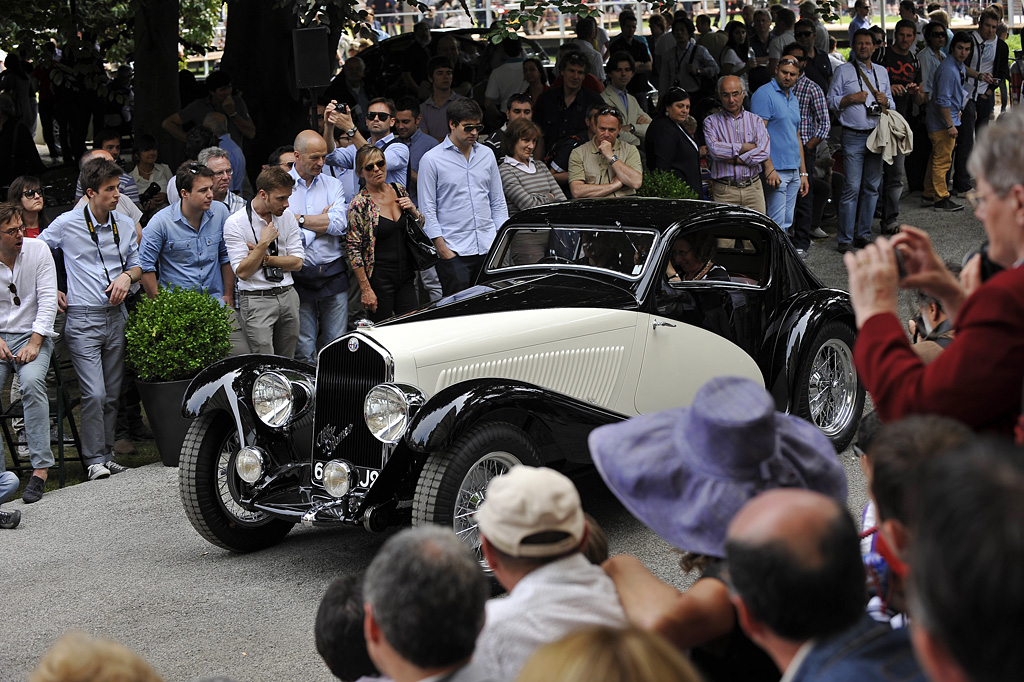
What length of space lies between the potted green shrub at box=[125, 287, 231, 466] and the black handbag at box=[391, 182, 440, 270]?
1400 millimetres

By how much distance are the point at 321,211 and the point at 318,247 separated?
0.30 metres

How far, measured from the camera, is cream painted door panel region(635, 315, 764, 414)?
5.98m

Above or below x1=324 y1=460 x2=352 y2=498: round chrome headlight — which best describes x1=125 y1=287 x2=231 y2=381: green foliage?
above

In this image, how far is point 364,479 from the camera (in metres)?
5.17

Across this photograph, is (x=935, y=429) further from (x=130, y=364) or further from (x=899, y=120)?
(x=899, y=120)

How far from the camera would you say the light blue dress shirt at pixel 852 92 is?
1154cm

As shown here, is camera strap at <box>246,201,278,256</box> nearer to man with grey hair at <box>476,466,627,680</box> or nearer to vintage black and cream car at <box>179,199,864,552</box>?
vintage black and cream car at <box>179,199,864,552</box>

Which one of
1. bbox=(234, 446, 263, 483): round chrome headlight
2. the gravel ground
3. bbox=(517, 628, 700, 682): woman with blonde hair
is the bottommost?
the gravel ground

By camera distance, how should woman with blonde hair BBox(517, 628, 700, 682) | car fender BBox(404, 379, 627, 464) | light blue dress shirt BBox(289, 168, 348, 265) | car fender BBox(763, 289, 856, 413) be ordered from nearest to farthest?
woman with blonde hair BBox(517, 628, 700, 682), car fender BBox(404, 379, 627, 464), car fender BBox(763, 289, 856, 413), light blue dress shirt BBox(289, 168, 348, 265)

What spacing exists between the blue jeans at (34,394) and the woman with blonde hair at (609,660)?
557 cm

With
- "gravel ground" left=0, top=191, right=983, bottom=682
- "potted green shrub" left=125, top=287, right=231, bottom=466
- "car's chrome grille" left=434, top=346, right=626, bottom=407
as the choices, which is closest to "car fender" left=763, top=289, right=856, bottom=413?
"gravel ground" left=0, top=191, right=983, bottom=682

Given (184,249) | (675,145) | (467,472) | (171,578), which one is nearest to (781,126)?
(675,145)

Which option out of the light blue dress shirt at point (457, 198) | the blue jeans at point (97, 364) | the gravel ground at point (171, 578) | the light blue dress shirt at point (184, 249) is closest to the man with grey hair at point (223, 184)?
the light blue dress shirt at point (184, 249)

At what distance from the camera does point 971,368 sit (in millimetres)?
2385
